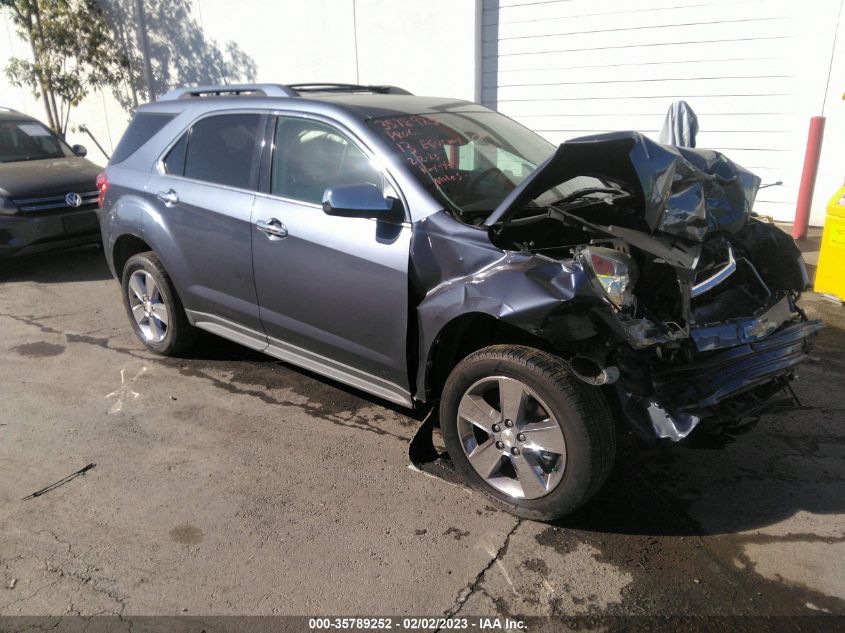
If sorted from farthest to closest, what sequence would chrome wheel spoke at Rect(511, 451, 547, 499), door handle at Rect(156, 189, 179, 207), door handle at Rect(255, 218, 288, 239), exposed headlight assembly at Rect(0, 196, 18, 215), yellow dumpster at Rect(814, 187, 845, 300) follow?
exposed headlight assembly at Rect(0, 196, 18, 215) → yellow dumpster at Rect(814, 187, 845, 300) → door handle at Rect(156, 189, 179, 207) → door handle at Rect(255, 218, 288, 239) → chrome wheel spoke at Rect(511, 451, 547, 499)

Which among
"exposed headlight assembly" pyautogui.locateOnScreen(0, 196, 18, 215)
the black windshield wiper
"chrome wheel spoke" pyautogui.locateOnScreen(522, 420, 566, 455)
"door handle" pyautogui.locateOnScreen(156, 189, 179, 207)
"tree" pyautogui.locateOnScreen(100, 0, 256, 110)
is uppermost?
"tree" pyautogui.locateOnScreen(100, 0, 256, 110)

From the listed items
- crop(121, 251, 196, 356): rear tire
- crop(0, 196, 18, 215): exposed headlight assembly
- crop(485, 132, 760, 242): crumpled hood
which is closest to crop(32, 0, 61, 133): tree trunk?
crop(0, 196, 18, 215): exposed headlight assembly

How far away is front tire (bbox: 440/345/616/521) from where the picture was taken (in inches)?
114

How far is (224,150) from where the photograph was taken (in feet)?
14.5

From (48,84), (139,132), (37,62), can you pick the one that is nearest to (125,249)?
(139,132)

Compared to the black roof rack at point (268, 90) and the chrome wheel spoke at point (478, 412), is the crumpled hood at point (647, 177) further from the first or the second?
the black roof rack at point (268, 90)

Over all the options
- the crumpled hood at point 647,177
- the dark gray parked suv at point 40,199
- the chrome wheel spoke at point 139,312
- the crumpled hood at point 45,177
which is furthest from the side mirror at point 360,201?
the crumpled hood at point 45,177

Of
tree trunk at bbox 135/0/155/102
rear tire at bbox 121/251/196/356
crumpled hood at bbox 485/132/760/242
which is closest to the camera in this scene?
crumpled hood at bbox 485/132/760/242

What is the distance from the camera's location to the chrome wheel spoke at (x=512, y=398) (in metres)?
3.05

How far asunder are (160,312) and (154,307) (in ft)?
0.22

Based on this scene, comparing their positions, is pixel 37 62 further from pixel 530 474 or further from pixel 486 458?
pixel 530 474

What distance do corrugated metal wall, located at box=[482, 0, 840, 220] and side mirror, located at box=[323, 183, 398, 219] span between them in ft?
20.5

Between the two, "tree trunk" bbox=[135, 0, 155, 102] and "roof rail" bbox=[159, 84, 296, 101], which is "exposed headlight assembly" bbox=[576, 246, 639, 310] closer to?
"roof rail" bbox=[159, 84, 296, 101]

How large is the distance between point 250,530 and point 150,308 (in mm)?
2483
